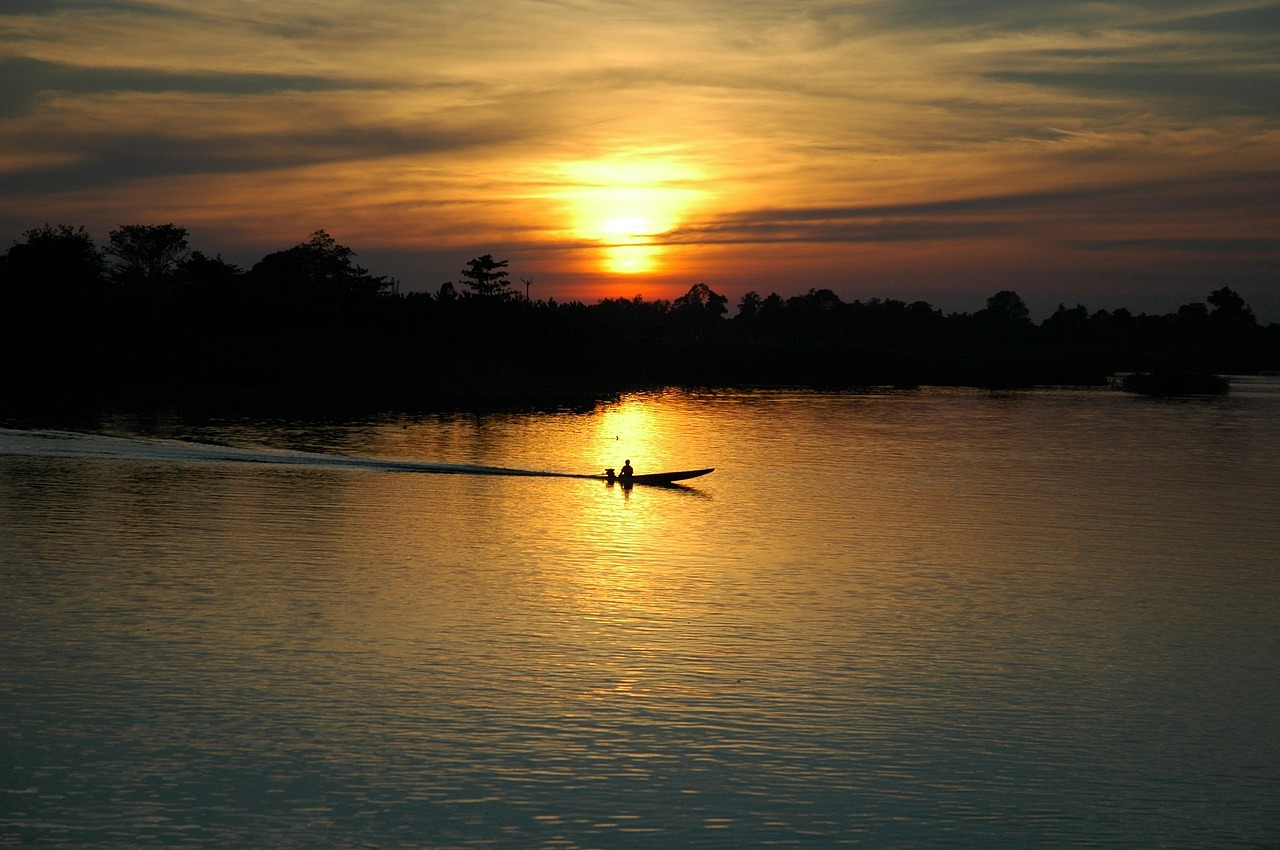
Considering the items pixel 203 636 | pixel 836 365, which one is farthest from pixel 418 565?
pixel 836 365

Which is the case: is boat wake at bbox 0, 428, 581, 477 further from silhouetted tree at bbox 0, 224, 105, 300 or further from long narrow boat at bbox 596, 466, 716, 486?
silhouetted tree at bbox 0, 224, 105, 300

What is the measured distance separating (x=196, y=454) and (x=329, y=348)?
73.4 meters

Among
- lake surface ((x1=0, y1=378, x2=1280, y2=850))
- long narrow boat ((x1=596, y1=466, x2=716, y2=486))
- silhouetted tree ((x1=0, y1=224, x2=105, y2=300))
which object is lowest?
lake surface ((x1=0, y1=378, x2=1280, y2=850))

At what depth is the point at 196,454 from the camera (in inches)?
1989

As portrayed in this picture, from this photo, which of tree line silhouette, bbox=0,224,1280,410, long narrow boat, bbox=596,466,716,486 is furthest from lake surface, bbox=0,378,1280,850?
tree line silhouette, bbox=0,224,1280,410

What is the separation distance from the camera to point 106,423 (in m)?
65.3

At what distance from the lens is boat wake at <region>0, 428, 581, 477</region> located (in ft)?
158

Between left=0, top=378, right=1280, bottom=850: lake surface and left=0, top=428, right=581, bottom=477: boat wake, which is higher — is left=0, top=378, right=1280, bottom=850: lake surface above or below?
below

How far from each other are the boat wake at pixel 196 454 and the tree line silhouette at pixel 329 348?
26.0m

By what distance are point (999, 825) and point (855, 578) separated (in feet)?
45.7

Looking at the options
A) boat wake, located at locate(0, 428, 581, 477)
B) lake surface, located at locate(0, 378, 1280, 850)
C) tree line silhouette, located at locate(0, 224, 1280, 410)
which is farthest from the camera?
tree line silhouette, located at locate(0, 224, 1280, 410)

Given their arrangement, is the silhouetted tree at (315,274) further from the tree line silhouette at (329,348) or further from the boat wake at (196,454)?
the boat wake at (196,454)

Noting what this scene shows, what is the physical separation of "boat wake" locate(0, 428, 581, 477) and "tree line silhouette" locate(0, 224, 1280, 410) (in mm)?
25958

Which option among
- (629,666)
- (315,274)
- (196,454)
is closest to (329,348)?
(315,274)
